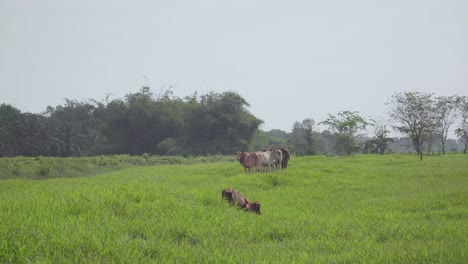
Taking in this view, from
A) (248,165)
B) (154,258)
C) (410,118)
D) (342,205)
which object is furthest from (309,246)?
(410,118)

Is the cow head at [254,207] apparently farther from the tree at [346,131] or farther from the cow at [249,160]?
the tree at [346,131]

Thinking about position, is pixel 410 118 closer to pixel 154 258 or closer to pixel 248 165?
pixel 248 165

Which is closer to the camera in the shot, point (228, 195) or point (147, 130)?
point (228, 195)

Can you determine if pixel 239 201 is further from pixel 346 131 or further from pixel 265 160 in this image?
pixel 346 131

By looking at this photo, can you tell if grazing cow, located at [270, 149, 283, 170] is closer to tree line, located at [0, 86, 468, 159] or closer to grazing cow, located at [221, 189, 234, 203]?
grazing cow, located at [221, 189, 234, 203]

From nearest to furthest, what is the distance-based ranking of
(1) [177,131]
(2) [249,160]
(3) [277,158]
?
(2) [249,160] < (3) [277,158] < (1) [177,131]

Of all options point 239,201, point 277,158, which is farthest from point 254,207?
point 277,158

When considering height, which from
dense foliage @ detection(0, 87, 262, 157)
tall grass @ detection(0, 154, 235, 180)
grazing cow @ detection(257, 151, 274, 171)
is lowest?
tall grass @ detection(0, 154, 235, 180)

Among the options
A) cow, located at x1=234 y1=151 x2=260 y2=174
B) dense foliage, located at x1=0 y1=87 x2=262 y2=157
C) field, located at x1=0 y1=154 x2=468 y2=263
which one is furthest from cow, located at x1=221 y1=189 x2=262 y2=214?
dense foliage, located at x1=0 y1=87 x2=262 y2=157

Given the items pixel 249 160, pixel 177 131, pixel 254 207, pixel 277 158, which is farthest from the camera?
pixel 177 131

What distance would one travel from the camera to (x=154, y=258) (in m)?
4.94

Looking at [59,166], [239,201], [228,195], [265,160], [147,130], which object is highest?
[147,130]

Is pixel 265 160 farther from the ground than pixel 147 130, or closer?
closer

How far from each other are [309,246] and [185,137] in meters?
55.5
